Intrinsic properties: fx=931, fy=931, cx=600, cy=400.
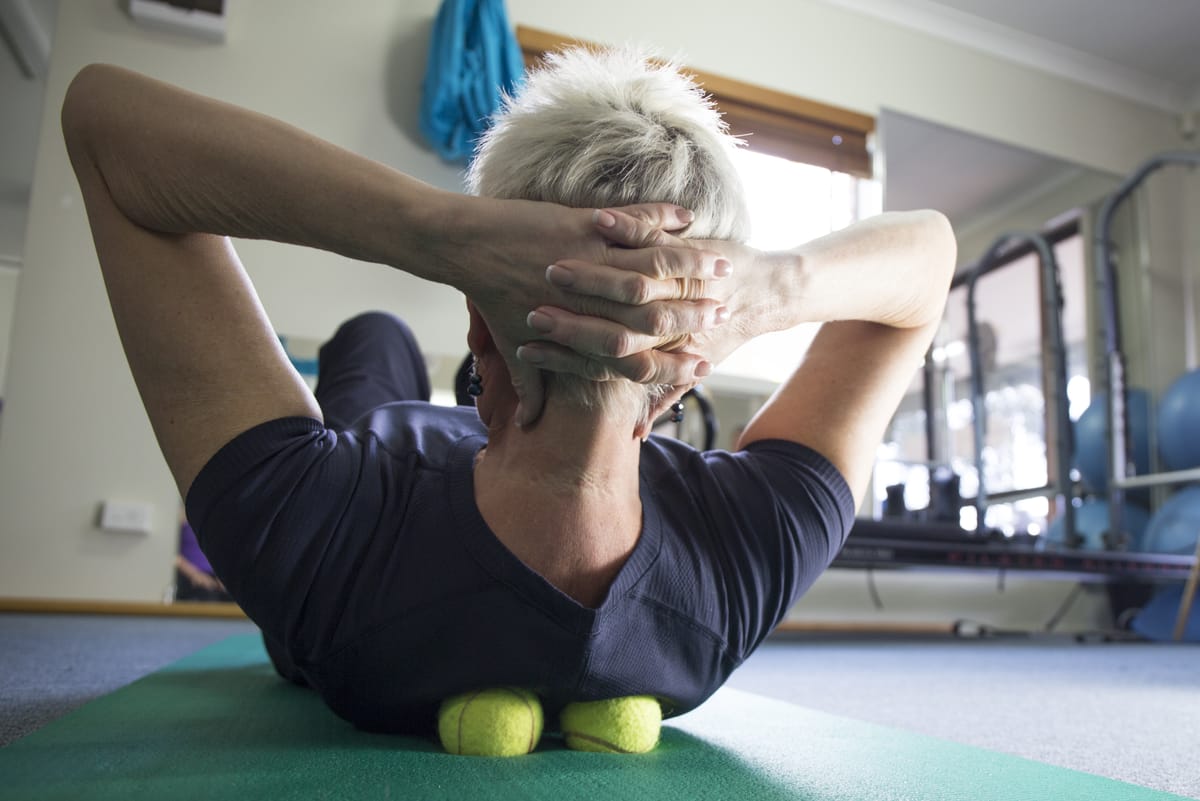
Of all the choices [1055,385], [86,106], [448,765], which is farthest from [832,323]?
[1055,385]

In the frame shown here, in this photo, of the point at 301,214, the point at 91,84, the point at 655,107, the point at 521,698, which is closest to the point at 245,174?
the point at 301,214

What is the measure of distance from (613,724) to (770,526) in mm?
223

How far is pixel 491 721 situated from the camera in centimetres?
78

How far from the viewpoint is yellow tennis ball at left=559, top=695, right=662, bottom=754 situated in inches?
32.2

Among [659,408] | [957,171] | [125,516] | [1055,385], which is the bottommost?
[125,516]

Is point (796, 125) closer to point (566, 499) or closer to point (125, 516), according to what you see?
point (125, 516)

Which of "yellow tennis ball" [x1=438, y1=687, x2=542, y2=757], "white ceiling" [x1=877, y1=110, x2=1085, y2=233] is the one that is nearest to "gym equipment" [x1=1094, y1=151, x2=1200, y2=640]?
"white ceiling" [x1=877, y1=110, x2=1085, y2=233]

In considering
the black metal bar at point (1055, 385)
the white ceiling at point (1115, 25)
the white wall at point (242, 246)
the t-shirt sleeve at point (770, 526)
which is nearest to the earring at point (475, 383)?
the t-shirt sleeve at point (770, 526)

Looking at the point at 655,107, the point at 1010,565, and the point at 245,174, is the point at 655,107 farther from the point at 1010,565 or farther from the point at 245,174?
the point at 1010,565

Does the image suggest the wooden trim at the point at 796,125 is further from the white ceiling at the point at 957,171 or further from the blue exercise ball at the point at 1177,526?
the blue exercise ball at the point at 1177,526

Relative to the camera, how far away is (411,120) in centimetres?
335

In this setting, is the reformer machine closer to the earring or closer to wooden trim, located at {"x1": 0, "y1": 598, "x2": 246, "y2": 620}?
wooden trim, located at {"x1": 0, "y1": 598, "x2": 246, "y2": 620}

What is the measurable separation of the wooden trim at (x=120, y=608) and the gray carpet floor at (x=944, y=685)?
0.40 feet

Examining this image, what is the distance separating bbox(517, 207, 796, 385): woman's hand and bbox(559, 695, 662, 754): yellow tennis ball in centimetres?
35
